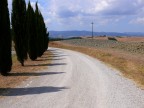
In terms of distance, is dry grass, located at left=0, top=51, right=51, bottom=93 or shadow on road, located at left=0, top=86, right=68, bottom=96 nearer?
shadow on road, located at left=0, top=86, right=68, bottom=96

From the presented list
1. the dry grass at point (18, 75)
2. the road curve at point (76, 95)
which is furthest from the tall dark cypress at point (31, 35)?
the road curve at point (76, 95)

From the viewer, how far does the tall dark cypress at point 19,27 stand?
98.4 ft

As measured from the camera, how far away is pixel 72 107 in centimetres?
1112

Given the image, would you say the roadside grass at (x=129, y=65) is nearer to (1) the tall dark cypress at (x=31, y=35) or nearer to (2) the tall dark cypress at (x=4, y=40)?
(2) the tall dark cypress at (x=4, y=40)

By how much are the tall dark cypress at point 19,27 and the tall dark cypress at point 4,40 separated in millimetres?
6861

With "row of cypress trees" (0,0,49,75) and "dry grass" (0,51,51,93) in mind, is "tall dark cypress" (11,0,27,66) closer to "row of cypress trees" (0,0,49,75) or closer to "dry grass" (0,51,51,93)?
"row of cypress trees" (0,0,49,75)

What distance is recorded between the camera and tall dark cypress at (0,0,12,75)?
22.3 meters

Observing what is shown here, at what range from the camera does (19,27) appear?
30.5 meters

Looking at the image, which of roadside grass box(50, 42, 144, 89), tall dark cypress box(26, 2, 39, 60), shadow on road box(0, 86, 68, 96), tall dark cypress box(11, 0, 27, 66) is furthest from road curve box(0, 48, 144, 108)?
tall dark cypress box(26, 2, 39, 60)

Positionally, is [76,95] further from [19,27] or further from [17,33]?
Result: [19,27]

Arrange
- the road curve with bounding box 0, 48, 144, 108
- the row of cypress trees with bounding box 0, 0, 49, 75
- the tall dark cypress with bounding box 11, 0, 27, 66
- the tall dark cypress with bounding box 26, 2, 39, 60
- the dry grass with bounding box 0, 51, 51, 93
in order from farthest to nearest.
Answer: the tall dark cypress with bounding box 26, 2, 39, 60, the tall dark cypress with bounding box 11, 0, 27, 66, the row of cypress trees with bounding box 0, 0, 49, 75, the dry grass with bounding box 0, 51, 51, 93, the road curve with bounding box 0, 48, 144, 108

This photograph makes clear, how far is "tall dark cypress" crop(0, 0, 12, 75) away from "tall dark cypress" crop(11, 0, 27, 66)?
6861 millimetres

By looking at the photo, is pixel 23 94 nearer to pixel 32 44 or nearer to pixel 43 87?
pixel 43 87

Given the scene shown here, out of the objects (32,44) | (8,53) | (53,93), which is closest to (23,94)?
(53,93)
